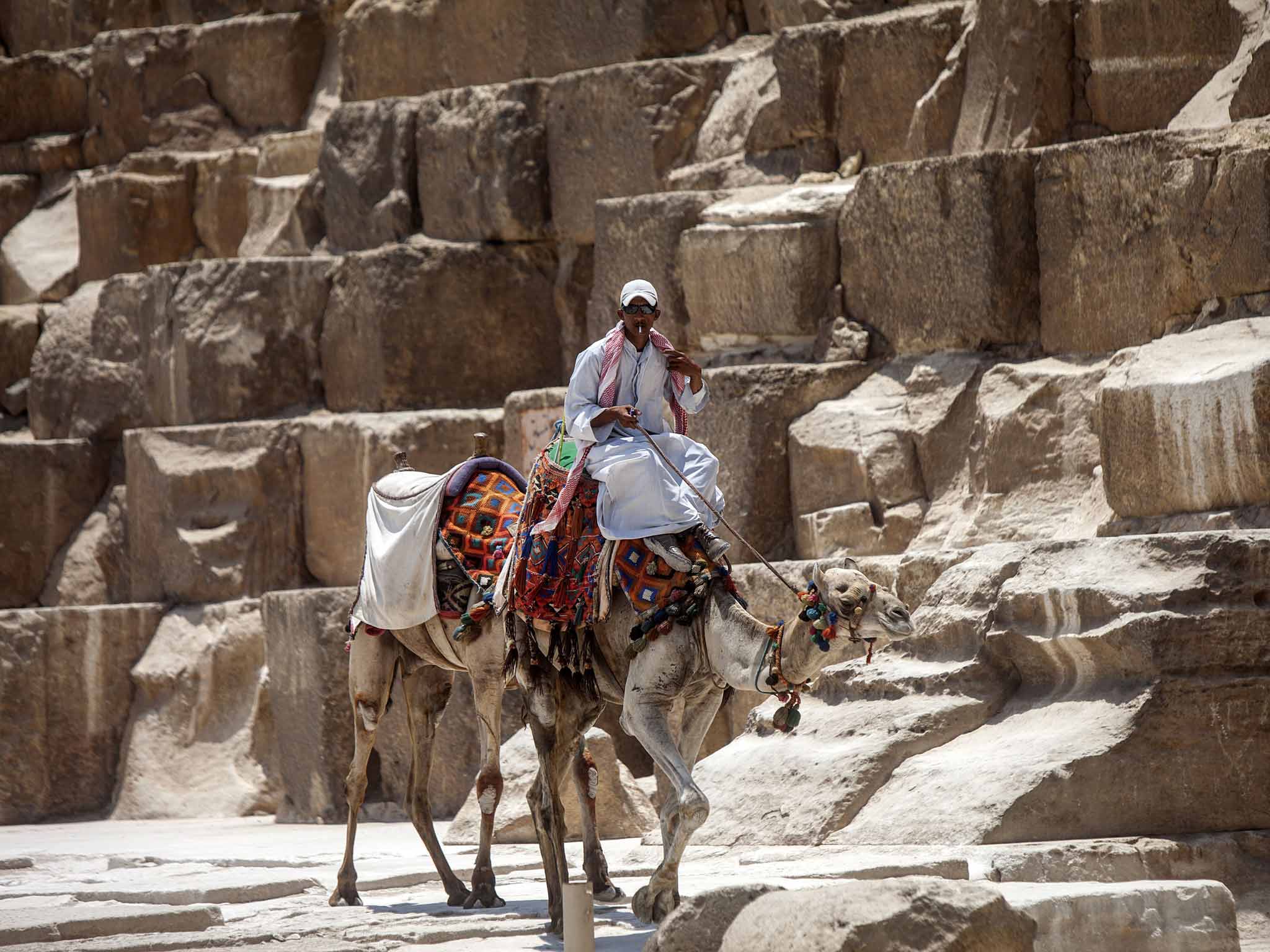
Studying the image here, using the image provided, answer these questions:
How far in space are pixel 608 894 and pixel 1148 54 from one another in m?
6.00

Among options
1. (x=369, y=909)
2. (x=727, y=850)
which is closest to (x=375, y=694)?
(x=369, y=909)

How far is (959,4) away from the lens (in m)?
11.8

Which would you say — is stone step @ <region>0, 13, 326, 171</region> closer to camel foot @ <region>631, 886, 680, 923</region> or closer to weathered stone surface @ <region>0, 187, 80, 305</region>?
weathered stone surface @ <region>0, 187, 80, 305</region>

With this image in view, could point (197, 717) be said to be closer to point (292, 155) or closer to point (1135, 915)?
point (292, 155)

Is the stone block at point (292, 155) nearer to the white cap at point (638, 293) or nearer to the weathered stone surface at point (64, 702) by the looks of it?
the weathered stone surface at point (64, 702)

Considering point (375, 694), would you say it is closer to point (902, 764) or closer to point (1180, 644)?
point (902, 764)

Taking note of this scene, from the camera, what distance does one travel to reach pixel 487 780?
7816 millimetres

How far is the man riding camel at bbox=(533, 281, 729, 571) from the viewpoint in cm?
682

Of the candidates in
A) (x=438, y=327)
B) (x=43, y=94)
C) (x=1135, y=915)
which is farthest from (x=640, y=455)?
(x=43, y=94)

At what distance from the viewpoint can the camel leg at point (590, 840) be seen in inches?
286

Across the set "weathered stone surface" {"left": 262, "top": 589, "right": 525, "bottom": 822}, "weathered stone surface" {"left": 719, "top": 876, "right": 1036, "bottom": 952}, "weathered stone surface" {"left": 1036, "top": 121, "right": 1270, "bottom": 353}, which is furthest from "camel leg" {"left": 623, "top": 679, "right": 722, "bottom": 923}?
"weathered stone surface" {"left": 262, "top": 589, "right": 525, "bottom": 822}

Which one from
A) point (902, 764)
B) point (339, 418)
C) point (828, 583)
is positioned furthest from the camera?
point (339, 418)

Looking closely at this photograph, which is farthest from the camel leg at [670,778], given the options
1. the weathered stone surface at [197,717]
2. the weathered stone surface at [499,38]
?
the weathered stone surface at [499,38]

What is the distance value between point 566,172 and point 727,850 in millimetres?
6795
